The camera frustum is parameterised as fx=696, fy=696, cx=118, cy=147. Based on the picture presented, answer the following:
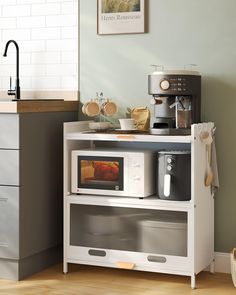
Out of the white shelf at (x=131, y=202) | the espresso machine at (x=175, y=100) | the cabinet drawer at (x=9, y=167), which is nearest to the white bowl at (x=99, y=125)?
the espresso machine at (x=175, y=100)

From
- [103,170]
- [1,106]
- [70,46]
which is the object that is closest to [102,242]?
[103,170]

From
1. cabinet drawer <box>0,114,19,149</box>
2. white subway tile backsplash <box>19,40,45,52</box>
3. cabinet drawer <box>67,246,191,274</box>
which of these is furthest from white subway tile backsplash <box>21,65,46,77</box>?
cabinet drawer <box>67,246,191,274</box>

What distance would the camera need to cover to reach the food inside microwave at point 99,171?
4125mm

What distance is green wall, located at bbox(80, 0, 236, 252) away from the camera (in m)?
4.21

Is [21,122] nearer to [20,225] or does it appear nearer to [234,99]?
[20,225]

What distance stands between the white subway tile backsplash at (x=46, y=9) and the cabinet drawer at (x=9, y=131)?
977 millimetres

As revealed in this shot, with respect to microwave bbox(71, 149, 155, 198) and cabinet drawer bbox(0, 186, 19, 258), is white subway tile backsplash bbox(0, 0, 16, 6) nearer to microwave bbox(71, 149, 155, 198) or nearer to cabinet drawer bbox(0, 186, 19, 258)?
microwave bbox(71, 149, 155, 198)

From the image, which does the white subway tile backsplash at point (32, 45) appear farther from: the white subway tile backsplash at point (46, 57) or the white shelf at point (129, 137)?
the white shelf at point (129, 137)

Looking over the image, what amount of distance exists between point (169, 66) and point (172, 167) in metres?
0.73

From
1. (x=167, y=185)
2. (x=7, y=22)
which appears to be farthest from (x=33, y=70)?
(x=167, y=185)

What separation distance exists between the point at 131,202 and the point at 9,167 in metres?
0.74

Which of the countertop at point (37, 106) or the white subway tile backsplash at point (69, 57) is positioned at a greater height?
the white subway tile backsplash at point (69, 57)

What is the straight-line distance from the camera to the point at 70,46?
4641 mm

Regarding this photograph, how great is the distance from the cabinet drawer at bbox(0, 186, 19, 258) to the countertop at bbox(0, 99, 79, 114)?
46cm
